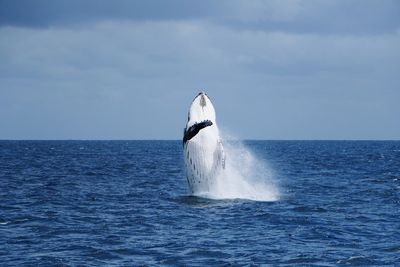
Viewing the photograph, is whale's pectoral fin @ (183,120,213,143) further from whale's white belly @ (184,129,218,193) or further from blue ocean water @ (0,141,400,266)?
blue ocean water @ (0,141,400,266)

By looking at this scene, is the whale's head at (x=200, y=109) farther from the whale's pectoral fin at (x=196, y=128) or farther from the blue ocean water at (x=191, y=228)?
the blue ocean water at (x=191, y=228)

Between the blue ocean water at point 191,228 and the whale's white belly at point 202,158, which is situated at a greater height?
the whale's white belly at point 202,158

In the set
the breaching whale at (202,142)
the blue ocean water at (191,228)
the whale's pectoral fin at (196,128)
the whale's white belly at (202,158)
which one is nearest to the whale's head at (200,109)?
the breaching whale at (202,142)

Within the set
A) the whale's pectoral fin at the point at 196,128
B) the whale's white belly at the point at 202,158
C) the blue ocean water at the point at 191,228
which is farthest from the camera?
the whale's white belly at the point at 202,158

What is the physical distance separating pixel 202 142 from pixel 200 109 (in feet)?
5.16

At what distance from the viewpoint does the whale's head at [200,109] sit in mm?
30469

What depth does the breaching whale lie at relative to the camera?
30.5m

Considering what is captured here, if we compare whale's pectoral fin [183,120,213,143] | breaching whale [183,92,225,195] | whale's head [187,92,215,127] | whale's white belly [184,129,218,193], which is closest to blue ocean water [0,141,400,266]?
whale's white belly [184,129,218,193]

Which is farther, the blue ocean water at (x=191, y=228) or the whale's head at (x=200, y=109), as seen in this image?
the whale's head at (x=200, y=109)

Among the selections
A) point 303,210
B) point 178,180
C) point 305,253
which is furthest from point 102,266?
point 178,180

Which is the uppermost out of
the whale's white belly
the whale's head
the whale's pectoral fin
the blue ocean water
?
the whale's head

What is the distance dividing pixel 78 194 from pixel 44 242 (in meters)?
16.2

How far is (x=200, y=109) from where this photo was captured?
100 feet

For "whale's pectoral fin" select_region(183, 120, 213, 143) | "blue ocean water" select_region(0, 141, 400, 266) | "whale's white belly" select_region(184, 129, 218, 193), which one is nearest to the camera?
"blue ocean water" select_region(0, 141, 400, 266)
